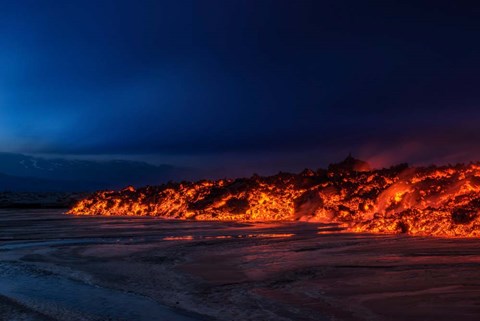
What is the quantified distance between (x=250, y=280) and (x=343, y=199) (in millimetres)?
19378

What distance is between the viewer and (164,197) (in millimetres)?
45188

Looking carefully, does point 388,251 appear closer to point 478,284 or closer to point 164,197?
point 478,284

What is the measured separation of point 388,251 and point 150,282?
6.47 metres

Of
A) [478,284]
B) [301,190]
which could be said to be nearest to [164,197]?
[301,190]

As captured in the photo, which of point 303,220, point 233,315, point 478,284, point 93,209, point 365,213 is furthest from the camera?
point 93,209

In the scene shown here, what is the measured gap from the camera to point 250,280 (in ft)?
34.3

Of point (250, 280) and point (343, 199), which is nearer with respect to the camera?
point (250, 280)

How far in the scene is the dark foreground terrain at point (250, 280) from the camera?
7.84 metres

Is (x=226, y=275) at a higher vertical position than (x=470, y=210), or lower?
lower

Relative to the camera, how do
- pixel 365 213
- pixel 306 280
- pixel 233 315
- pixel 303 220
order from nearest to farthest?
pixel 233 315 → pixel 306 280 → pixel 365 213 → pixel 303 220

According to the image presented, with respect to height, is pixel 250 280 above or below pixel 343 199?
below

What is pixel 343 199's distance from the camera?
29.0 meters

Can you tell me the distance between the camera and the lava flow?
19109mm

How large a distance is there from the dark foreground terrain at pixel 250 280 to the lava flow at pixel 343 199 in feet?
6.93
